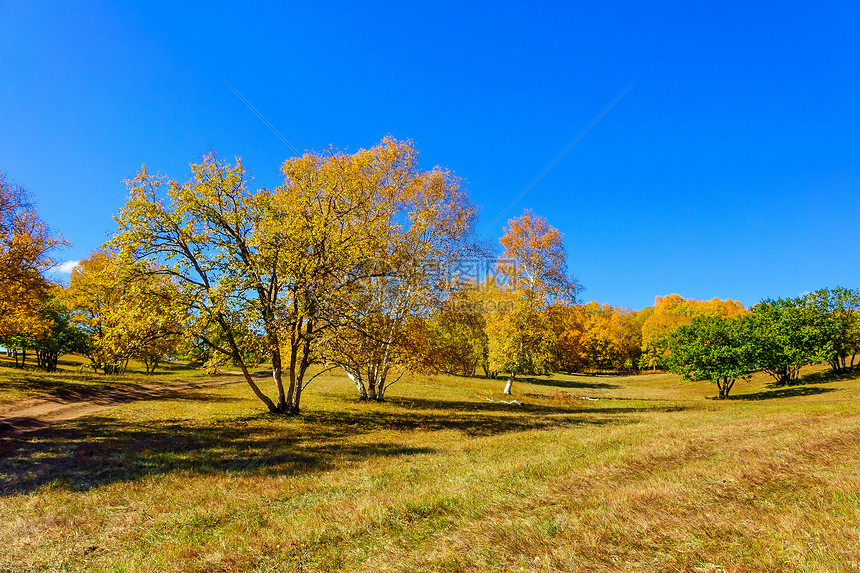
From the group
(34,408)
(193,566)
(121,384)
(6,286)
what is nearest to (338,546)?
(193,566)

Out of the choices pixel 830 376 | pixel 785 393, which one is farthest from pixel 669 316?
pixel 785 393

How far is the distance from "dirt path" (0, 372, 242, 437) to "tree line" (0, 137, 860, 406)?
2655 mm

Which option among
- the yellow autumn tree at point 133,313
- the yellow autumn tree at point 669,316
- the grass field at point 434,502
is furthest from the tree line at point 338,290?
the yellow autumn tree at point 669,316

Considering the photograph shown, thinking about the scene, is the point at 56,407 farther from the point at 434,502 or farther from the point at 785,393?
the point at 785,393

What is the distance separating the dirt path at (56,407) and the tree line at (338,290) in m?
2.65

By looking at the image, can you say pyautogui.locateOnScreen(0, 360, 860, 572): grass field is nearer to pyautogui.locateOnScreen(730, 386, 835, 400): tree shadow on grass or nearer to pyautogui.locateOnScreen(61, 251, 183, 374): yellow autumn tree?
pyautogui.locateOnScreen(61, 251, 183, 374): yellow autumn tree

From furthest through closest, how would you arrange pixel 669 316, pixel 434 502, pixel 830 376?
pixel 669 316 → pixel 830 376 → pixel 434 502

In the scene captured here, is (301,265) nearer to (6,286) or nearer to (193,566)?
(193,566)

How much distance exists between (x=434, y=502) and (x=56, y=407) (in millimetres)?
25900

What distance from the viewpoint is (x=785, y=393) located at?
3834cm

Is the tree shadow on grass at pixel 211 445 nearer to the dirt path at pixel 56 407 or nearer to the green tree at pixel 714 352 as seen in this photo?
the dirt path at pixel 56 407

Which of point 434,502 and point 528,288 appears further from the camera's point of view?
point 528,288

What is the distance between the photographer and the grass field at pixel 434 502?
5.25 meters

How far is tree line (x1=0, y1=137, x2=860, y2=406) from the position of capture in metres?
18.8
